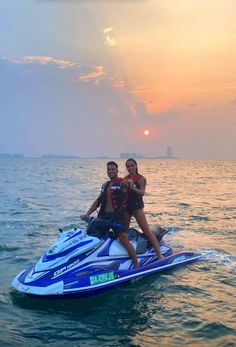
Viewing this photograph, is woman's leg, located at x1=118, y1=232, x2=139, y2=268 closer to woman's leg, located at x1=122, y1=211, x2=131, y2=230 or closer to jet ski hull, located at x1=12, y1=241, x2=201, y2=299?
jet ski hull, located at x1=12, y1=241, x2=201, y2=299

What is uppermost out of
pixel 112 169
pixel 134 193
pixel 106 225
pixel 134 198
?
pixel 112 169

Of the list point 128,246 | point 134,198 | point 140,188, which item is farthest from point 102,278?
point 140,188

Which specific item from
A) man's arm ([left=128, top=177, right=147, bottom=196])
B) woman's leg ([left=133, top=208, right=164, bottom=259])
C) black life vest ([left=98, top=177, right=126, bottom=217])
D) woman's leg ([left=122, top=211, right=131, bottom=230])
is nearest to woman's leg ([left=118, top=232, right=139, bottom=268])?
woman's leg ([left=122, top=211, right=131, bottom=230])

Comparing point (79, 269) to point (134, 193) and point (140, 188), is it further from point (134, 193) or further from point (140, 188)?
point (140, 188)

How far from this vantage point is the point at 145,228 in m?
8.44

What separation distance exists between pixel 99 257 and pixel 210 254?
4118 millimetres

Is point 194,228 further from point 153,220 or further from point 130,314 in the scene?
point 130,314

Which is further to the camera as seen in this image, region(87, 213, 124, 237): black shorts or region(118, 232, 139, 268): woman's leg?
region(118, 232, 139, 268): woman's leg

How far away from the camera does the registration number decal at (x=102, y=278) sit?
7.09 m

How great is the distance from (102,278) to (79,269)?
492 mm

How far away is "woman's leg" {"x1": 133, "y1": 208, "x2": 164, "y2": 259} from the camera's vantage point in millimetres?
8234

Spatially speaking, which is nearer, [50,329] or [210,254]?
[50,329]

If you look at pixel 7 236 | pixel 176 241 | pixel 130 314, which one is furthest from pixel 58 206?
pixel 130 314

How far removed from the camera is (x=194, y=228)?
47.2 feet
